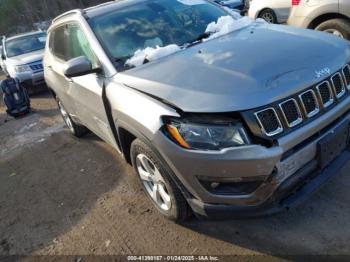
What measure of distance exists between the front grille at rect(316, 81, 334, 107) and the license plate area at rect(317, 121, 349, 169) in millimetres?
203

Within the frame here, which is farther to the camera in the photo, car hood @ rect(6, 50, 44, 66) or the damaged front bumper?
car hood @ rect(6, 50, 44, 66)

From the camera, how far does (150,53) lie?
10.9ft

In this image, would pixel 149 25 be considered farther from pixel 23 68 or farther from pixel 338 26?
pixel 23 68

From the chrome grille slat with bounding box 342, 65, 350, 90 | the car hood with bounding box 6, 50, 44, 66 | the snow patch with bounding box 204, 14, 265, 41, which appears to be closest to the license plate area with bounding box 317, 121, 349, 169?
the chrome grille slat with bounding box 342, 65, 350, 90

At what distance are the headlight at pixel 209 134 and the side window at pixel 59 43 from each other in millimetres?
2665

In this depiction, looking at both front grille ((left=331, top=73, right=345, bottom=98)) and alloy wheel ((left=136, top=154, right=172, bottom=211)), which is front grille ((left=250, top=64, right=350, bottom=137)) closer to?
front grille ((left=331, top=73, right=345, bottom=98))

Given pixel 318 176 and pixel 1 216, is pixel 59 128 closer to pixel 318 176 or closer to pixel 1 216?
pixel 1 216

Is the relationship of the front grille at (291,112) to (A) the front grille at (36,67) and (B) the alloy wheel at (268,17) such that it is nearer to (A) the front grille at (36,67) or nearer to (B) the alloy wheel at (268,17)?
(B) the alloy wheel at (268,17)

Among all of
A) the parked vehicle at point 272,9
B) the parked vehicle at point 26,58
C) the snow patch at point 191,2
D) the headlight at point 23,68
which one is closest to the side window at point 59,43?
the snow patch at point 191,2

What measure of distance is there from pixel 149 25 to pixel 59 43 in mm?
1651

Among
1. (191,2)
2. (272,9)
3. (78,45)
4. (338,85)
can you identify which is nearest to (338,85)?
(338,85)

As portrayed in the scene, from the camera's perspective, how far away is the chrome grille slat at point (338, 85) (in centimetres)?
273

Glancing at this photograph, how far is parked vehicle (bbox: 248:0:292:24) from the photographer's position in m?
6.95

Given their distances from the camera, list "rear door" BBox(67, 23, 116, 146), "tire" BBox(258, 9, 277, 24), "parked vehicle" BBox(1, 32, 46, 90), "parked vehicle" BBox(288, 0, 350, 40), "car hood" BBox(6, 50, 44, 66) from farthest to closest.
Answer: "car hood" BBox(6, 50, 44, 66), "parked vehicle" BBox(1, 32, 46, 90), "tire" BBox(258, 9, 277, 24), "parked vehicle" BBox(288, 0, 350, 40), "rear door" BBox(67, 23, 116, 146)
